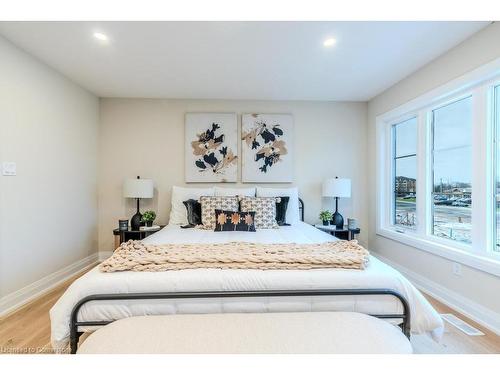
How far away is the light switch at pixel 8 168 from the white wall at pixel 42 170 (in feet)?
0.15

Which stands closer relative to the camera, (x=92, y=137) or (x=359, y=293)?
(x=359, y=293)

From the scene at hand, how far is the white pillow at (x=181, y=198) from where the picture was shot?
11.7ft

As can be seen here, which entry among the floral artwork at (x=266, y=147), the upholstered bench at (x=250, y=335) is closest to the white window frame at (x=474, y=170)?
the floral artwork at (x=266, y=147)

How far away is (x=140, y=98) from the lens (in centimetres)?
400

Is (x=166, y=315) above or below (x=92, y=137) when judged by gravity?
below

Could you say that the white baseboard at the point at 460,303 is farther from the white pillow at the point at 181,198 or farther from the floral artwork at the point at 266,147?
the white pillow at the point at 181,198

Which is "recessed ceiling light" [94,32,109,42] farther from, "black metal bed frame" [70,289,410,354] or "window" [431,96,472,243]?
"window" [431,96,472,243]

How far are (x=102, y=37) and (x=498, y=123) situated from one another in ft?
11.5

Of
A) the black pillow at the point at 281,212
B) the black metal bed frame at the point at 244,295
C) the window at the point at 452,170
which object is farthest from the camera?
the black pillow at the point at 281,212

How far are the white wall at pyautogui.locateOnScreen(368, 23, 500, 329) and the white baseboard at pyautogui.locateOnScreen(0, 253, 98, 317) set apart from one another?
4.11 m

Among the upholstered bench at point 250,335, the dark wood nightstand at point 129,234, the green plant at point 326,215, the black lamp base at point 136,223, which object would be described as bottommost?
the upholstered bench at point 250,335

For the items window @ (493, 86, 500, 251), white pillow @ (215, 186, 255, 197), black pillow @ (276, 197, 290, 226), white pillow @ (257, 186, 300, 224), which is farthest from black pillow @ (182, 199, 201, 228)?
window @ (493, 86, 500, 251)

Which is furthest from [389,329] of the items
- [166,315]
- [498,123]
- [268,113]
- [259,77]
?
[268,113]
